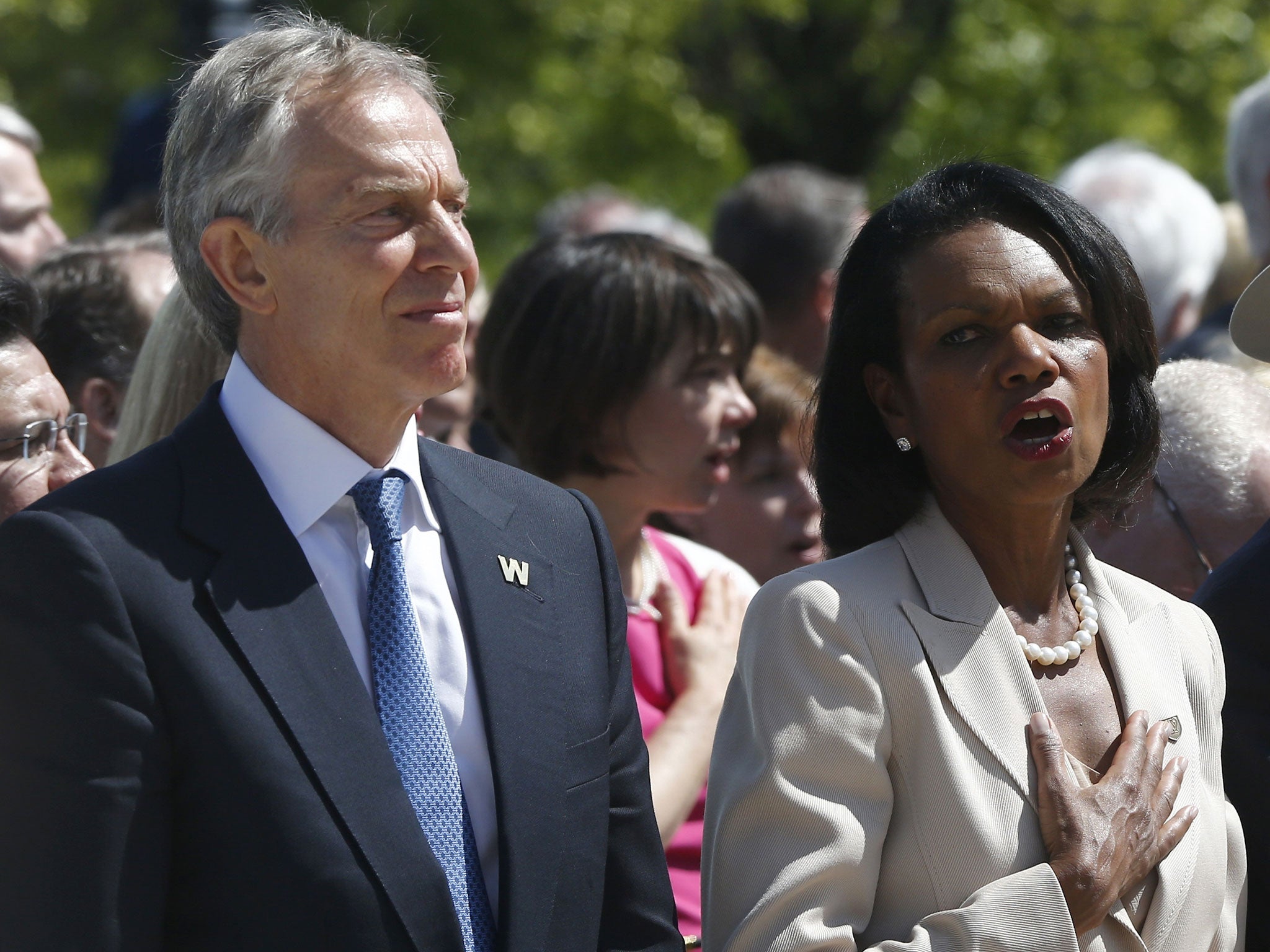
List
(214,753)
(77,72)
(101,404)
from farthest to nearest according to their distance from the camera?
(77,72) < (101,404) < (214,753)

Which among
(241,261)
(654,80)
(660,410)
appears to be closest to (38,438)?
(241,261)

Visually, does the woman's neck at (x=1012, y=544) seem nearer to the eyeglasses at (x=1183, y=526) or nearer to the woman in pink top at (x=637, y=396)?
the eyeglasses at (x=1183, y=526)

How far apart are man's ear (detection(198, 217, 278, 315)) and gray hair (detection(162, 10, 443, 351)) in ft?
0.06

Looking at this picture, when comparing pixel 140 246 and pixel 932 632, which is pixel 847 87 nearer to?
pixel 140 246

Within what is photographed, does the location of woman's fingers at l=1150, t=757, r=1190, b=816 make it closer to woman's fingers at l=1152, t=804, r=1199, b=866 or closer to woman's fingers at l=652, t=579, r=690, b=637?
woman's fingers at l=1152, t=804, r=1199, b=866

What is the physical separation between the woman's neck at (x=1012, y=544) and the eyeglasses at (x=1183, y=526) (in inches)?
33.7

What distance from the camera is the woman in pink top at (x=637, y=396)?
13.8 ft

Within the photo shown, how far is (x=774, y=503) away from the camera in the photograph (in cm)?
512

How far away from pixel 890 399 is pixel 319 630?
114 centimetres

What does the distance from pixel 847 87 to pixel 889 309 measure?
13.7 meters

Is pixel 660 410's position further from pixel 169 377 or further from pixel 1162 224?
pixel 1162 224

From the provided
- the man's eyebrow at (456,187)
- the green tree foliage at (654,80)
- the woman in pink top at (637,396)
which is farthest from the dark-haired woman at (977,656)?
the green tree foliage at (654,80)

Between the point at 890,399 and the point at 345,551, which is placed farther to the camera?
the point at 890,399

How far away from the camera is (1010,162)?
3.33m
